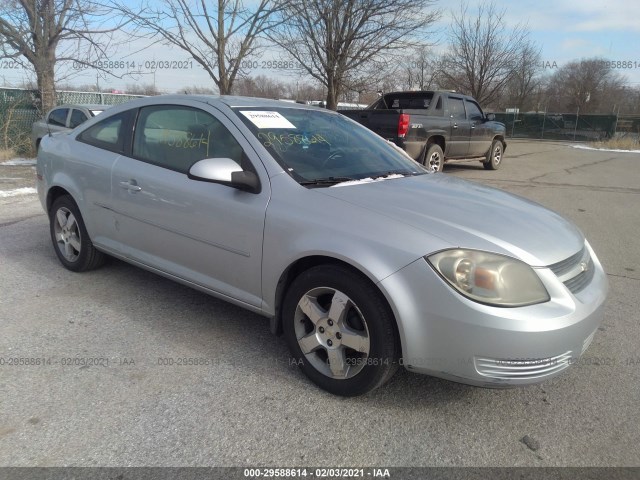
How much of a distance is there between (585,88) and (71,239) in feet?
185

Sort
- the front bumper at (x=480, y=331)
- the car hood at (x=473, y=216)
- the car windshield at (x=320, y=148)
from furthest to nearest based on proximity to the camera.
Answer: the car windshield at (x=320, y=148), the car hood at (x=473, y=216), the front bumper at (x=480, y=331)

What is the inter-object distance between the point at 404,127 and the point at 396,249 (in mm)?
7578

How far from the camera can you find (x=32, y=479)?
6.97 ft

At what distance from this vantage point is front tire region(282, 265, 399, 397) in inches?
99.5

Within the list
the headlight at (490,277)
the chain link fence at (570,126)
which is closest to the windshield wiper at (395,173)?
the headlight at (490,277)

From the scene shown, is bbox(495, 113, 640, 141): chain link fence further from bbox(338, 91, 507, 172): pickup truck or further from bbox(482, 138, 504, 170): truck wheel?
bbox(338, 91, 507, 172): pickup truck

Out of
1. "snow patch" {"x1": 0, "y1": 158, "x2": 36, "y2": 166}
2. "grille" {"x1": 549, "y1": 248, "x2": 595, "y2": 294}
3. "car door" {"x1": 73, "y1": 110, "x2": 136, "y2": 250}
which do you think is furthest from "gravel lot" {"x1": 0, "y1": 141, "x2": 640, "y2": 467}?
"snow patch" {"x1": 0, "y1": 158, "x2": 36, "y2": 166}

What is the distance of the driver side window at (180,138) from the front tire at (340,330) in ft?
3.30

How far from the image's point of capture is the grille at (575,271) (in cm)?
256

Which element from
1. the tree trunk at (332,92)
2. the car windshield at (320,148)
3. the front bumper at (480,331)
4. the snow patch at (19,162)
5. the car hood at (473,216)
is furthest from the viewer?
the tree trunk at (332,92)

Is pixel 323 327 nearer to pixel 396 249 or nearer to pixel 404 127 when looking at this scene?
pixel 396 249

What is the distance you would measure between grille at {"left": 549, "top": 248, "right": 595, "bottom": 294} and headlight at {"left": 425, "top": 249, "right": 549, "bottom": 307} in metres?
0.20

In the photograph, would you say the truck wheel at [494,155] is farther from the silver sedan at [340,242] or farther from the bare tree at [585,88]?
the bare tree at [585,88]

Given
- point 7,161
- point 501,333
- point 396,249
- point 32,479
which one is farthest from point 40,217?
point 7,161
